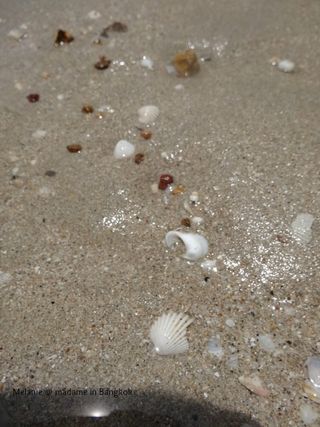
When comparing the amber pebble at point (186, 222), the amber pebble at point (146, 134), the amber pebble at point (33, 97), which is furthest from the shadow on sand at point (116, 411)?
the amber pebble at point (33, 97)

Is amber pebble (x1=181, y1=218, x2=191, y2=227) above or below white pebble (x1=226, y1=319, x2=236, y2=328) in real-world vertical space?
above

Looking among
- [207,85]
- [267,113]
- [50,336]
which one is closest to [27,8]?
[207,85]

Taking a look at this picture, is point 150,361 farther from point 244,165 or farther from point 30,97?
point 30,97

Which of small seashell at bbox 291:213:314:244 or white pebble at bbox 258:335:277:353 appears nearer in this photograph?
white pebble at bbox 258:335:277:353

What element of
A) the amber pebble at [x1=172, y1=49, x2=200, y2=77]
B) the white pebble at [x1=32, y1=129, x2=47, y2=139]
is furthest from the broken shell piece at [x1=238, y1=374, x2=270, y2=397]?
the amber pebble at [x1=172, y1=49, x2=200, y2=77]

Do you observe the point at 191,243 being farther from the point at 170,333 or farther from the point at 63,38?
the point at 63,38

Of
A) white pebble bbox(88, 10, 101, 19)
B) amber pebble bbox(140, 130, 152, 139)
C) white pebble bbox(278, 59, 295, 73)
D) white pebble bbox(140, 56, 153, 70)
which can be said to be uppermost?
white pebble bbox(88, 10, 101, 19)

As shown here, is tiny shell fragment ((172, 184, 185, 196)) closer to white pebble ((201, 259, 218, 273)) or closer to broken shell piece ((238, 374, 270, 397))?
white pebble ((201, 259, 218, 273))
